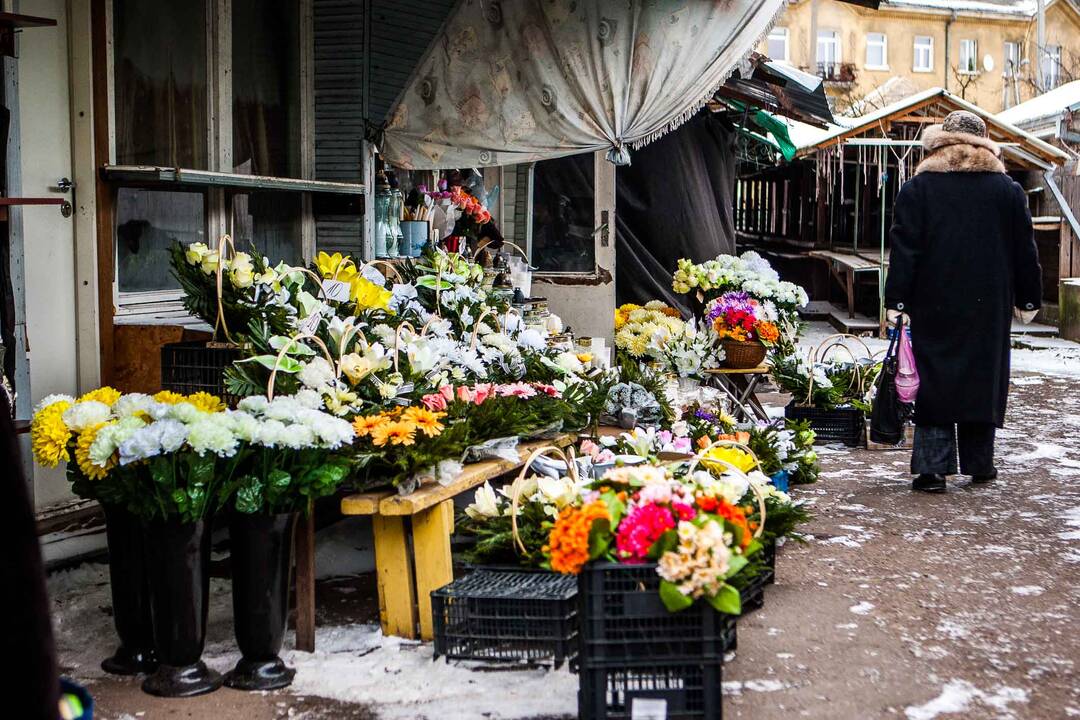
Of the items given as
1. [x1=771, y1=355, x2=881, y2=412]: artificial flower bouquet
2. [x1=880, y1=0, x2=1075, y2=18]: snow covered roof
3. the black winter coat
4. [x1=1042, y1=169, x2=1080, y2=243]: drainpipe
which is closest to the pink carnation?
the black winter coat

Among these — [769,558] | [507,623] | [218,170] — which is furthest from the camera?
[218,170]

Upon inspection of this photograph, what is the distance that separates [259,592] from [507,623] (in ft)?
2.65

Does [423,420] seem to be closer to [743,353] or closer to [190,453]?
[190,453]

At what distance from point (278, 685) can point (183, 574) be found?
0.50 m

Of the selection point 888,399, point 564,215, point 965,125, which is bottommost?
point 888,399

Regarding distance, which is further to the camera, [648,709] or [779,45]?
[779,45]

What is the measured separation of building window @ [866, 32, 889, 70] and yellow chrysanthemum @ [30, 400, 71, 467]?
39.0 meters

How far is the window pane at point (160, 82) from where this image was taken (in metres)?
5.87

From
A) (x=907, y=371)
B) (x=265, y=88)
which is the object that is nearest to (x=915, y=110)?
(x=907, y=371)

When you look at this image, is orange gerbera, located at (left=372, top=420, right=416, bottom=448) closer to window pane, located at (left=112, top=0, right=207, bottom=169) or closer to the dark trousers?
window pane, located at (left=112, top=0, right=207, bottom=169)

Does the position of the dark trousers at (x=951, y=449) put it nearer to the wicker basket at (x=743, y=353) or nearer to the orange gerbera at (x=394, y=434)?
the wicker basket at (x=743, y=353)

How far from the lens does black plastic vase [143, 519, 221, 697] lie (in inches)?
157

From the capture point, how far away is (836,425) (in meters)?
9.13

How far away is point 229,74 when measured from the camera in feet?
21.8
